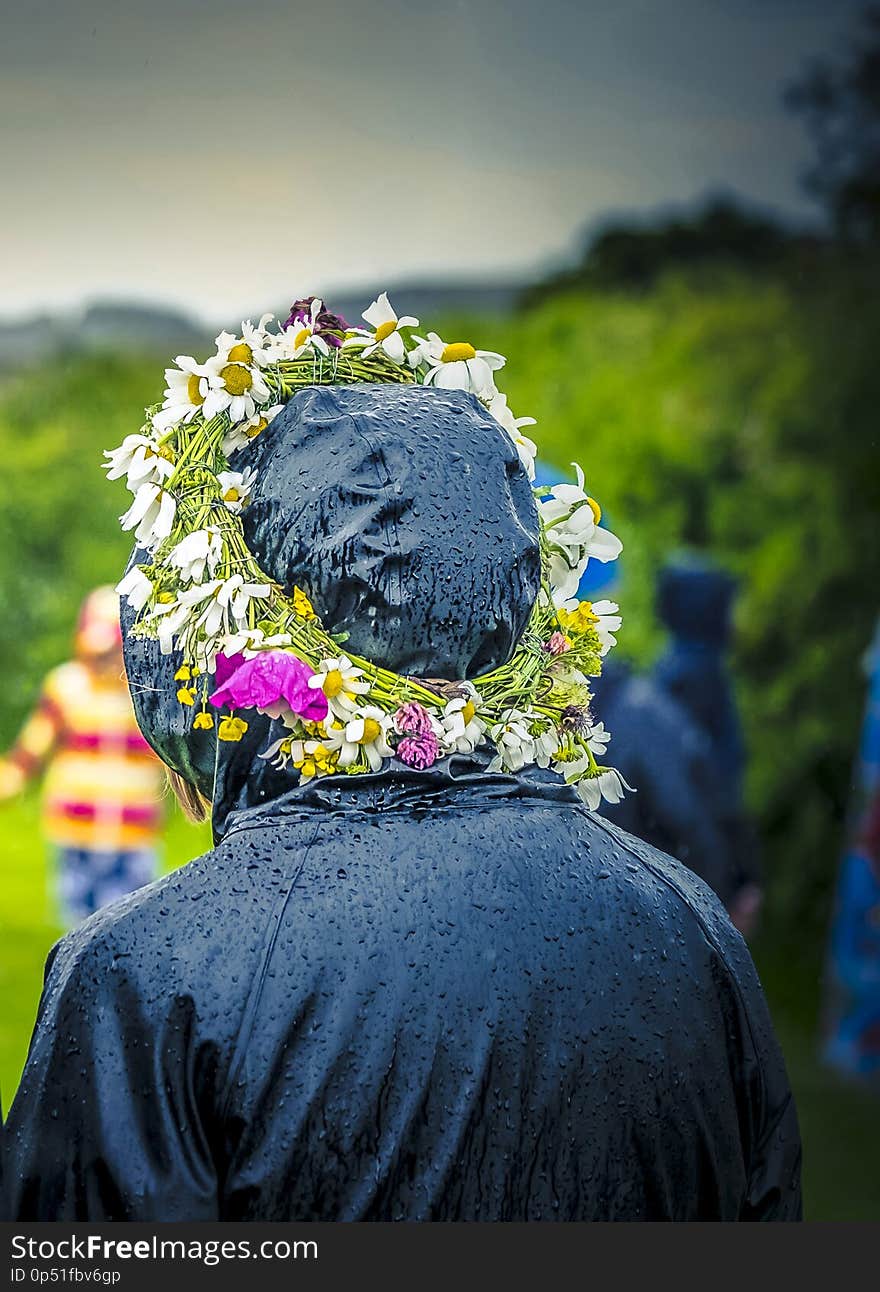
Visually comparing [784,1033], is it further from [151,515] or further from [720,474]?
[151,515]

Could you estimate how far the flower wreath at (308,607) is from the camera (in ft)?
5.33

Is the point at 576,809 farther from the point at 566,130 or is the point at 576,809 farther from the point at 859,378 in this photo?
the point at 566,130

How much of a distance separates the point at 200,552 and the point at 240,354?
0.82 ft

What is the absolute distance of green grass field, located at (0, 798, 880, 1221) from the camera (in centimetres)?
614

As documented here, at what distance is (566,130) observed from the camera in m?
9.25

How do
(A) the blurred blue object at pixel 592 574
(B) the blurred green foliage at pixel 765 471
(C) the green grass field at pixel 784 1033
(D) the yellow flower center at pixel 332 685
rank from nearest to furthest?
(D) the yellow flower center at pixel 332 685
(A) the blurred blue object at pixel 592 574
(C) the green grass field at pixel 784 1033
(B) the blurred green foliage at pixel 765 471

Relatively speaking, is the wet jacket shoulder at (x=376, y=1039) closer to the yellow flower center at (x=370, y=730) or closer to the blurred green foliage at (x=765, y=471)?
the yellow flower center at (x=370, y=730)

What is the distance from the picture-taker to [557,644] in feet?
6.00

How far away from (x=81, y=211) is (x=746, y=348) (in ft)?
12.1

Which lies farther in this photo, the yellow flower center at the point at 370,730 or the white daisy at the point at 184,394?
the white daisy at the point at 184,394

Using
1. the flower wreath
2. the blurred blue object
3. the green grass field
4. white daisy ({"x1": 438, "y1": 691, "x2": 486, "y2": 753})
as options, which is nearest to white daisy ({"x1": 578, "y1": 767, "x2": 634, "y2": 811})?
the flower wreath

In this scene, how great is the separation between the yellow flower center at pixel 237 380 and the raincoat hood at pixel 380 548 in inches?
2.0

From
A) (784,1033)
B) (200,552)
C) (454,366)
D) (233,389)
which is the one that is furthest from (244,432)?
(784,1033)

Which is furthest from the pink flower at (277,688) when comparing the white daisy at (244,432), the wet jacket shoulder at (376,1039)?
the white daisy at (244,432)
